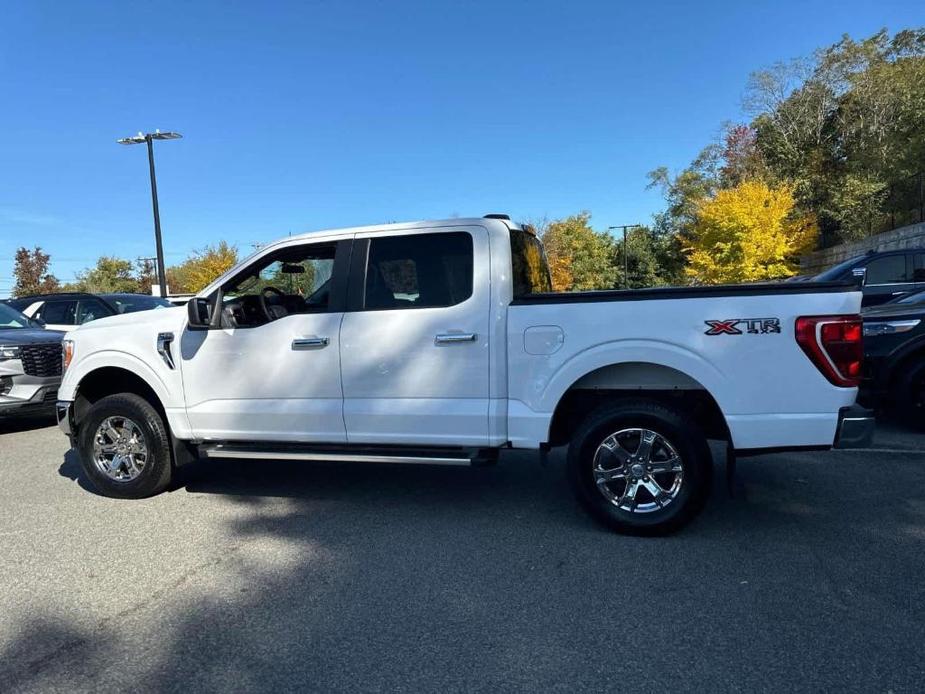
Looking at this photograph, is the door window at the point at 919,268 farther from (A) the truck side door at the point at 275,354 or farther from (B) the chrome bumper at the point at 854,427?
(A) the truck side door at the point at 275,354

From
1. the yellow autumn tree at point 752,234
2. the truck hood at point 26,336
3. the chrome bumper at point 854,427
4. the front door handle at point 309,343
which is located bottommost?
the chrome bumper at point 854,427

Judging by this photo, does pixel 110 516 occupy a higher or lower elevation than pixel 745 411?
lower

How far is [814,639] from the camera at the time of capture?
2906 mm

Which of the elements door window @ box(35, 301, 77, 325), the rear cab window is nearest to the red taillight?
the rear cab window

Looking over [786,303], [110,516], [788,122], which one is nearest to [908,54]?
[788,122]

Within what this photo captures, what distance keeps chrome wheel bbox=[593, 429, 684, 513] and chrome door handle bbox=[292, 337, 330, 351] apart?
204 cm

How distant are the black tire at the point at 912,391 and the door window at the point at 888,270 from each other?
16.3ft

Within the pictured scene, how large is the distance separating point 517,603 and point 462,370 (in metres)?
1.57

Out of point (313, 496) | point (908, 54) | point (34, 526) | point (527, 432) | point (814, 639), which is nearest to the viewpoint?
point (814, 639)

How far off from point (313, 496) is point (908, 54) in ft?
149

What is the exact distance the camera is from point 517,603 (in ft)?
10.9

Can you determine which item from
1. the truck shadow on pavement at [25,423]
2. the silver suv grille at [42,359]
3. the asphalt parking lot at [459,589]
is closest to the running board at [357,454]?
the asphalt parking lot at [459,589]

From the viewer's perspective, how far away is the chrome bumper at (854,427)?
148 inches

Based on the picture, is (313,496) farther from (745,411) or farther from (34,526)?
(745,411)
